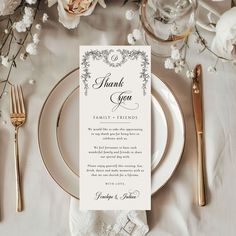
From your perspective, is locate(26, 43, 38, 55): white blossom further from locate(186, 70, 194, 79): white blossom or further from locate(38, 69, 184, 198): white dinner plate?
locate(186, 70, 194, 79): white blossom

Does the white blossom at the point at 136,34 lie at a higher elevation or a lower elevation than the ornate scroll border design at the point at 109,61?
higher

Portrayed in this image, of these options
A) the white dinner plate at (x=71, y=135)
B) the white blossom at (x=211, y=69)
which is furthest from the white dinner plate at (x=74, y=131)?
the white blossom at (x=211, y=69)

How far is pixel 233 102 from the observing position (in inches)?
31.7

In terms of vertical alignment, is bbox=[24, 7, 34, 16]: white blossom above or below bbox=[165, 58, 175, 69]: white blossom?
above

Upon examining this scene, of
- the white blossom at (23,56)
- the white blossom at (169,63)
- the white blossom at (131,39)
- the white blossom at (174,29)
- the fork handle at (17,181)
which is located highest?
the white blossom at (174,29)

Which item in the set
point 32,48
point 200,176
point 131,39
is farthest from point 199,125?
point 32,48

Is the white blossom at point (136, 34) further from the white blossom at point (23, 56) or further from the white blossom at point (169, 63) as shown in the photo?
the white blossom at point (23, 56)

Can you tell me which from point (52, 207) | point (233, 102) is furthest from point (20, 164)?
point (233, 102)

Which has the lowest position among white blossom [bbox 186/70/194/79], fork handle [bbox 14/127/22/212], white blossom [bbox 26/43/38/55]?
fork handle [bbox 14/127/22/212]

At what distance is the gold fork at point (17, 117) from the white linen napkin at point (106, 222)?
93 mm

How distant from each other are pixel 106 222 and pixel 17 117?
0.24 m

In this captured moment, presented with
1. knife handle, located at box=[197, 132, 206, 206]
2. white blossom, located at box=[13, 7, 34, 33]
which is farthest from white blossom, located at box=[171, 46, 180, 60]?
white blossom, located at box=[13, 7, 34, 33]

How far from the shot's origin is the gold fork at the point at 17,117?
79 centimetres

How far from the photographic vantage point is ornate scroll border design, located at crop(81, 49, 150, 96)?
2.54ft
